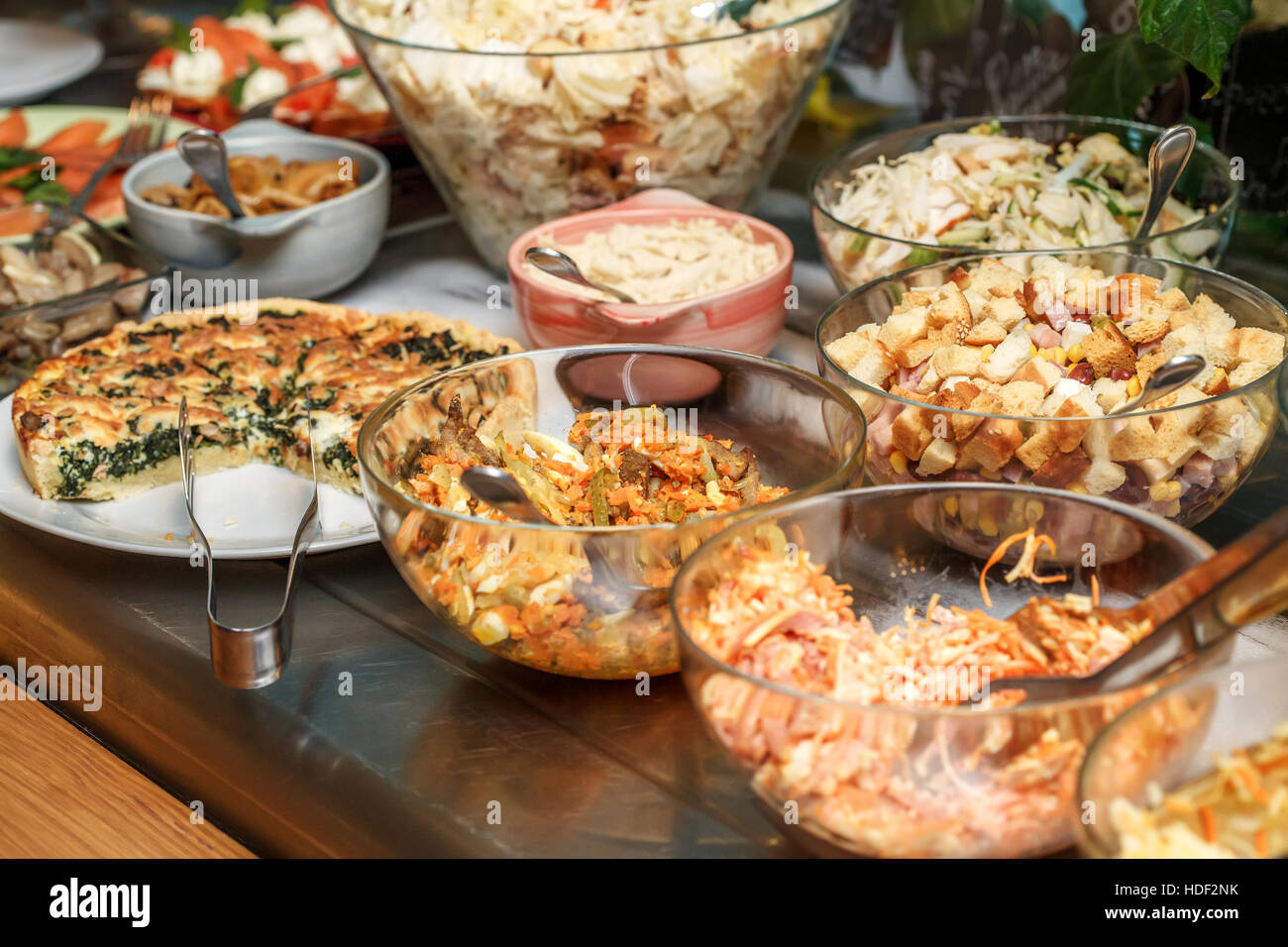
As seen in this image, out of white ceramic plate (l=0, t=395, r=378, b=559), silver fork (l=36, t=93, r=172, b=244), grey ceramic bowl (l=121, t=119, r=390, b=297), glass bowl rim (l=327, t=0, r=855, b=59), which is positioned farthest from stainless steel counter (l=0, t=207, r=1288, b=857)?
silver fork (l=36, t=93, r=172, b=244)

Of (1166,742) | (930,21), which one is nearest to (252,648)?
(1166,742)

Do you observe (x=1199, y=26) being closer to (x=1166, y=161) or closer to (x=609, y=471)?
(x=1166, y=161)

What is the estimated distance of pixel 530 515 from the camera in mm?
955

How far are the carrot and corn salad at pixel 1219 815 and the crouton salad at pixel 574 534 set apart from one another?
344 mm

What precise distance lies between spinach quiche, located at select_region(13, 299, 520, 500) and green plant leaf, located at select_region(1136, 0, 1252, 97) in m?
0.72

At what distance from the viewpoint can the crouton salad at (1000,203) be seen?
138 cm

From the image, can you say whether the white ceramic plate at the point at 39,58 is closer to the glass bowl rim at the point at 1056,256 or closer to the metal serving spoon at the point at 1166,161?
the glass bowl rim at the point at 1056,256

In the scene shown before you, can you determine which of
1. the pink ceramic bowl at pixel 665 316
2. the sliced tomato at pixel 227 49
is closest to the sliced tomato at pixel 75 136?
the sliced tomato at pixel 227 49

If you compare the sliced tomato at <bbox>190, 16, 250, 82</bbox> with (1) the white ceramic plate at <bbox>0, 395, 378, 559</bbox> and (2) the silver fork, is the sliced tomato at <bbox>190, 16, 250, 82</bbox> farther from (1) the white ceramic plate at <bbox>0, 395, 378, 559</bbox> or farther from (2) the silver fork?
(1) the white ceramic plate at <bbox>0, 395, 378, 559</bbox>

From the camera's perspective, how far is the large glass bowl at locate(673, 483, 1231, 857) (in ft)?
2.28

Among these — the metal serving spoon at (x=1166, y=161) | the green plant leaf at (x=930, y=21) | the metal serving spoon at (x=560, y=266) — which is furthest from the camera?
the green plant leaf at (x=930, y=21)

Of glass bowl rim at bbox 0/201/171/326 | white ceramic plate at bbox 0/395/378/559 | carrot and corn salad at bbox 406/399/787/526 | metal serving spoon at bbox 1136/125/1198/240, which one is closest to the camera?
carrot and corn salad at bbox 406/399/787/526

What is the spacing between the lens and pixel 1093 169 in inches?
57.2
